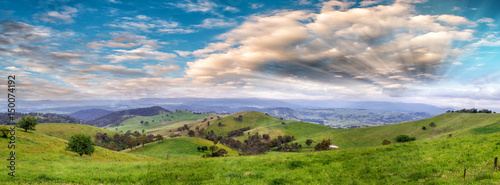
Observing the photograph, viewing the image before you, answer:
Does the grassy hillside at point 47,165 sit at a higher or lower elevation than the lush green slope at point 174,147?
higher

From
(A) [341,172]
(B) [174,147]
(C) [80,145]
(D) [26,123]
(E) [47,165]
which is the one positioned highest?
(A) [341,172]

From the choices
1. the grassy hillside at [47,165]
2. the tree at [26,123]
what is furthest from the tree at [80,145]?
the tree at [26,123]

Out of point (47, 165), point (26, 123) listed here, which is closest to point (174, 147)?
point (26, 123)

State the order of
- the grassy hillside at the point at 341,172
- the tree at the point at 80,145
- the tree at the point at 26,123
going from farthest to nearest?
the tree at the point at 26,123 → the tree at the point at 80,145 → the grassy hillside at the point at 341,172

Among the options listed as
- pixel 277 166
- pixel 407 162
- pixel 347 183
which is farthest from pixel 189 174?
pixel 407 162

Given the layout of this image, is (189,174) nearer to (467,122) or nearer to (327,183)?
(327,183)

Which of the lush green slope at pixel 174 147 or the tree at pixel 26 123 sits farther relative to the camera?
the lush green slope at pixel 174 147

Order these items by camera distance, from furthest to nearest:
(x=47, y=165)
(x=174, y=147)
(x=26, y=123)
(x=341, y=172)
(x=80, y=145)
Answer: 1. (x=174, y=147)
2. (x=26, y=123)
3. (x=80, y=145)
4. (x=47, y=165)
5. (x=341, y=172)

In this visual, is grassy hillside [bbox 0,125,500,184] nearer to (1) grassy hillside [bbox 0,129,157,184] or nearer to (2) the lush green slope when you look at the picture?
(1) grassy hillside [bbox 0,129,157,184]

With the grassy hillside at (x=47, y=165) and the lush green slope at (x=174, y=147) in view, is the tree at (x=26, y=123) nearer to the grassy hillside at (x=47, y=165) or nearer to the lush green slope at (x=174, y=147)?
the grassy hillside at (x=47, y=165)

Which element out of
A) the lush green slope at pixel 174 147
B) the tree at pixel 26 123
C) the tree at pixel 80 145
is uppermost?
the tree at pixel 26 123

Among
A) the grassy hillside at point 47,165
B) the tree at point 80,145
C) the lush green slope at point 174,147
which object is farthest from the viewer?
the lush green slope at point 174,147

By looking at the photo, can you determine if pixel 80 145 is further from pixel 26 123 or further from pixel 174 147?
Answer: pixel 174 147

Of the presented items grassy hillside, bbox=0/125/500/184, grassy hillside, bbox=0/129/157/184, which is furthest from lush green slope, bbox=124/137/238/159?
grassy hillside, bbox=0/125/500/184
